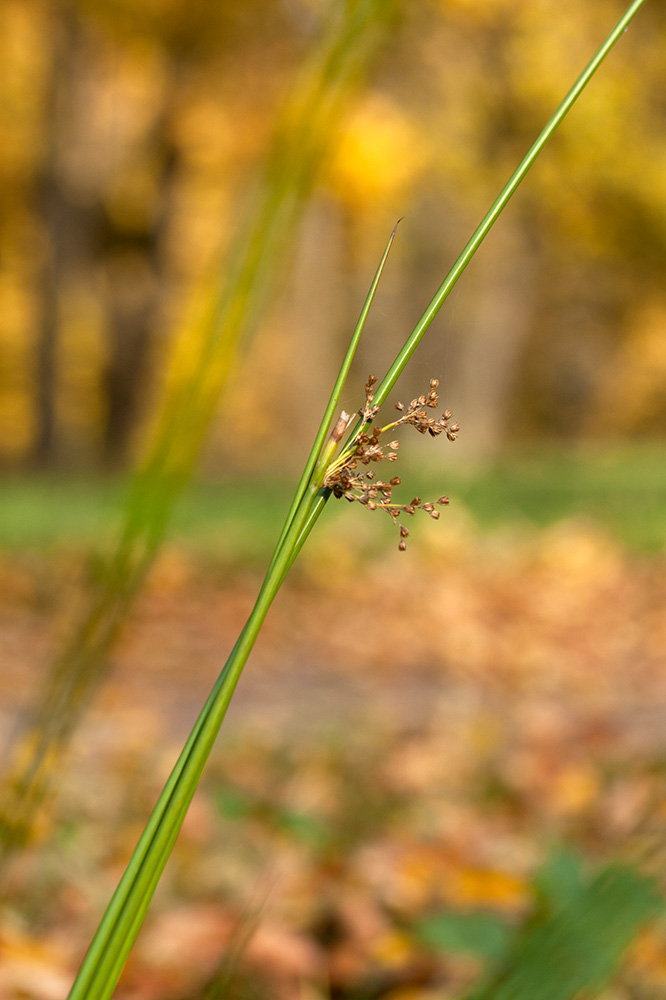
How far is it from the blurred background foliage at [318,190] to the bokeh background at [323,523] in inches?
2.0

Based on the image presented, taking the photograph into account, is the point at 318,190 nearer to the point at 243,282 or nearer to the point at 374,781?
the point at 374,781

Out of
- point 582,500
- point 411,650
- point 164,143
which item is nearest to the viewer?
point 411,650

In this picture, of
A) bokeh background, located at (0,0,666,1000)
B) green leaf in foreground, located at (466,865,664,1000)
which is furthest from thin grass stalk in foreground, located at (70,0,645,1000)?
green leaf in foreground, located at (466,865,664,1000)

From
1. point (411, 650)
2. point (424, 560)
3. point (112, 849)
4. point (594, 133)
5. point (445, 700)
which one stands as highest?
point (594, 133)

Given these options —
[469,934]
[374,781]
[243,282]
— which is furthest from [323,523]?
[243,282]

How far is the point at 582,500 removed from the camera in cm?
779

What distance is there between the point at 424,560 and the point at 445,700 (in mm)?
2438

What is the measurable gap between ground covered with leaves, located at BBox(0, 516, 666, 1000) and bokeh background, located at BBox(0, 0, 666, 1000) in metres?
0.01

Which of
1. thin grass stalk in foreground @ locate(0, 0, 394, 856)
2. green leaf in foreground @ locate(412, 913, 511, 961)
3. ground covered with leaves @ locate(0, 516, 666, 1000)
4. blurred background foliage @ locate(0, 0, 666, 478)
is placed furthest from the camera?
blurred background foliage @ locate(0, 0, 666, 478)

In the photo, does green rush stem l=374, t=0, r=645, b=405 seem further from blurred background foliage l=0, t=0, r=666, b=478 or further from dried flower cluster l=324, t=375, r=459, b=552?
blurred background foliage l=0, t=0, r=666, b=478

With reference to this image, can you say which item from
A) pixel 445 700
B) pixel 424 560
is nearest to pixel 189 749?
pixel 445 700

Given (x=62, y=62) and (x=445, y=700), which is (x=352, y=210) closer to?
(x=62, y=62)

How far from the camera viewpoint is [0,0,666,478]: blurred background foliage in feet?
28.3

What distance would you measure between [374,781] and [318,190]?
15.0 ft
